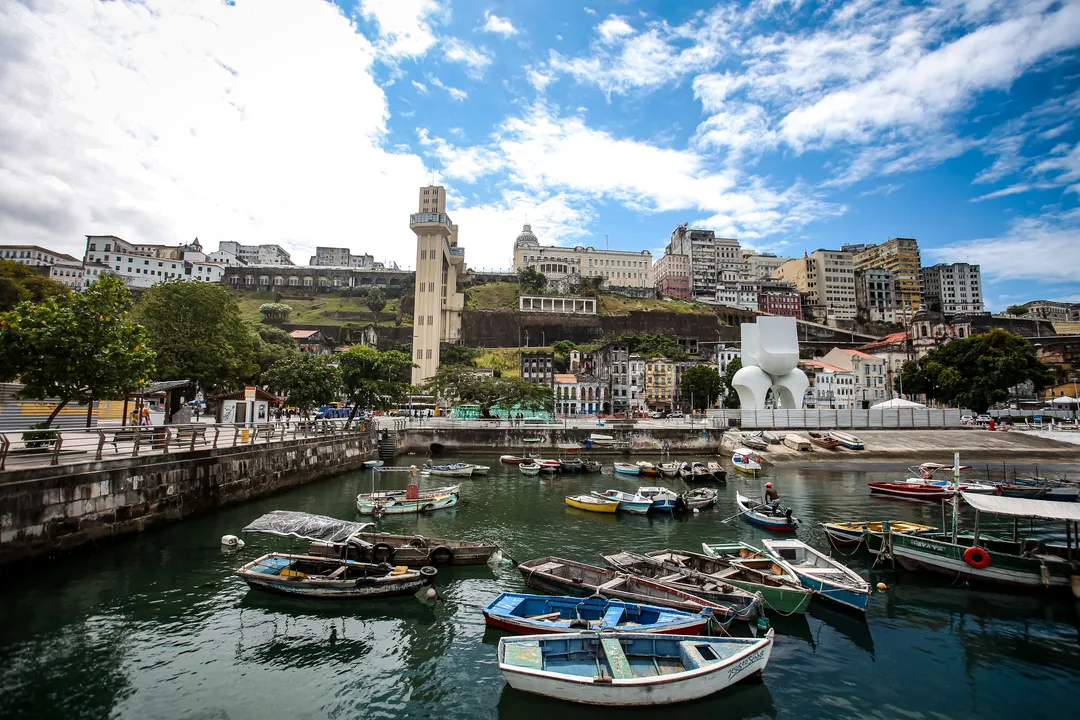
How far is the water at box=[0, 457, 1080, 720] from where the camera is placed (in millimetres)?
9688

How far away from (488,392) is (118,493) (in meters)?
48.2

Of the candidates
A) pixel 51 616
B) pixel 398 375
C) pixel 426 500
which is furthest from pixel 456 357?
pixel 51 616

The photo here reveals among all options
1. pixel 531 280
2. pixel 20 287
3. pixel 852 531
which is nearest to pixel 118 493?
pixel 852 531

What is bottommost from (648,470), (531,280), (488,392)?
(648,470)

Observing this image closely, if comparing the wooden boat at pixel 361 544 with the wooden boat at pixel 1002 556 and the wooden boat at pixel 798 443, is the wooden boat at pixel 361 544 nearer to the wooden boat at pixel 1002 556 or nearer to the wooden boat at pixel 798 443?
the wooden boat at pixel 1002 556

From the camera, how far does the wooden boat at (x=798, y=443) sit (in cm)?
4603

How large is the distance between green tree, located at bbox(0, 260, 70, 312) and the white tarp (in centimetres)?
5755

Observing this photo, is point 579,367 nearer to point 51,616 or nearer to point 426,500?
point 426,500

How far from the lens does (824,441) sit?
4706cm

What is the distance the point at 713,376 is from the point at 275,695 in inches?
2939

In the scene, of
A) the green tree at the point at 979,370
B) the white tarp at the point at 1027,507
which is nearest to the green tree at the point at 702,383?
the green tree at the point at 979,370

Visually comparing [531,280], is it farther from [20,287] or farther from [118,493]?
[118,493]

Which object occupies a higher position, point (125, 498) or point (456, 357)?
point (456, 357)

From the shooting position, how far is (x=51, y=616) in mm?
12664
